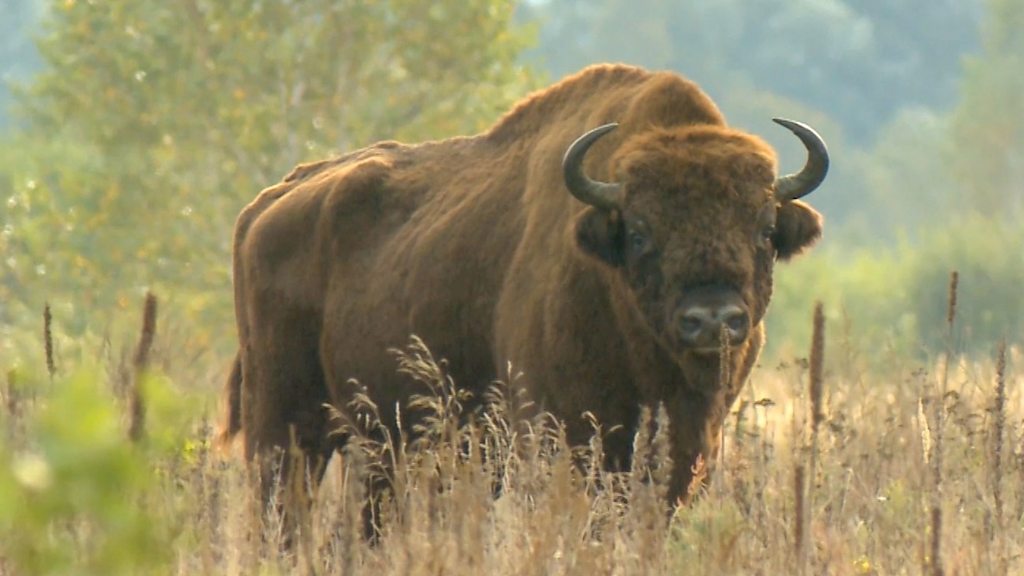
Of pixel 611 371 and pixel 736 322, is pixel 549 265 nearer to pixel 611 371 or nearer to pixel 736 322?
pixel 611 371

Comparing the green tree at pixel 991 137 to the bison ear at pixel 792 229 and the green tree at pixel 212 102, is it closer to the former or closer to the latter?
the green tree at pixel 212 102

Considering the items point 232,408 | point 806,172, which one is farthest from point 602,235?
point 232,408

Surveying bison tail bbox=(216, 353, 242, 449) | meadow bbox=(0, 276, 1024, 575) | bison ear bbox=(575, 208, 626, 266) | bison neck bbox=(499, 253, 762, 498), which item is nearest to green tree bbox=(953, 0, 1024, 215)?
bison tail bbox=(216, 353, 242, 449)

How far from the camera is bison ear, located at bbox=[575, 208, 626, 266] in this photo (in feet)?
23.7

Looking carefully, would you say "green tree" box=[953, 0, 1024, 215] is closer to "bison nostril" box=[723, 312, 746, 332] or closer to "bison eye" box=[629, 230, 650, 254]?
"bison eye" box=[629, 230, 650, 254]

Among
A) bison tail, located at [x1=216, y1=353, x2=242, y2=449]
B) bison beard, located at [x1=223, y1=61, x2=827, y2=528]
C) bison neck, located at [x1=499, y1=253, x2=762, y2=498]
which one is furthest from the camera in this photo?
bison tail, located at [x1=216, y1=353, x2=242, y2=449]

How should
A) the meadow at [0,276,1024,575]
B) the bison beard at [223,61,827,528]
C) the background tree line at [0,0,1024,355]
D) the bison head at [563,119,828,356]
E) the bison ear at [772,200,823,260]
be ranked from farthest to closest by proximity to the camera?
the background tree line at [0,0,1024,355]
the bison ear at [772,200,823,260]
the bison beard at [223,61,827,528]
the bison head at [563,119,828,356]
the meadow at [0,276,1024,575]

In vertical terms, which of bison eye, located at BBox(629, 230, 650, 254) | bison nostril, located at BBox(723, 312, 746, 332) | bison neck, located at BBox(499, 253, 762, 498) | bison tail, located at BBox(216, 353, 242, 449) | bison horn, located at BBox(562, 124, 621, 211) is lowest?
bison tail, located at BBox(216, 353, 242, 449)

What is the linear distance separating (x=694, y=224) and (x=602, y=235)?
1.34 feet

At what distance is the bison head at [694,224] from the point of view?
6801mm

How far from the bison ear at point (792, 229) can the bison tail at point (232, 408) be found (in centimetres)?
329

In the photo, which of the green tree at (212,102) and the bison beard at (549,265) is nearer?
the bison beard at (549,265)

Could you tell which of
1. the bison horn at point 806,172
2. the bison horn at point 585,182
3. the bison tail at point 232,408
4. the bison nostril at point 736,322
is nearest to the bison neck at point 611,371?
the bison horn at point 585,182

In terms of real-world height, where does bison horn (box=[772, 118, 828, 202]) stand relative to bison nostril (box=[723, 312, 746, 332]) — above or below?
above
